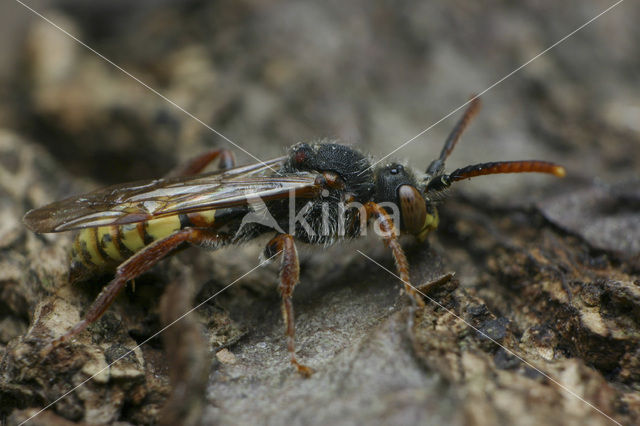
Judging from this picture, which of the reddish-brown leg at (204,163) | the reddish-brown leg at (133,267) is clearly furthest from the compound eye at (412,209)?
the reddish-brown leg at (204,163)

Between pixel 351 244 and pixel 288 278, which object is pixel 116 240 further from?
pixel 351 244

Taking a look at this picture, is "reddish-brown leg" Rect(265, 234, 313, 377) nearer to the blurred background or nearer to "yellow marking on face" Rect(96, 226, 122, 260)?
"yellow marking on face" Rect(96, 226, 122, 260)

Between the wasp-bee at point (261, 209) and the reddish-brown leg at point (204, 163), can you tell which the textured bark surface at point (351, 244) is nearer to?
the wasp-bee at point (261, 209)

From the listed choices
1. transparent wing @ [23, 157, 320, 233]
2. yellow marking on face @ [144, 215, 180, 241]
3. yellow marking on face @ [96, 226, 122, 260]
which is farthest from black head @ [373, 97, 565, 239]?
yellow marking on face @ [96, 226, 122, 260]

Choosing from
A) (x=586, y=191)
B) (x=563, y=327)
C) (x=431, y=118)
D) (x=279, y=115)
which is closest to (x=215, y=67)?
(x=279, y=115)

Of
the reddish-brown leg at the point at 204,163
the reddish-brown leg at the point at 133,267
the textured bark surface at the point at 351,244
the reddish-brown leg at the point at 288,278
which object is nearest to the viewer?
the textured bark surface at the point at 351,244

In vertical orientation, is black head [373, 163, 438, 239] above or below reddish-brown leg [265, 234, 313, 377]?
above
